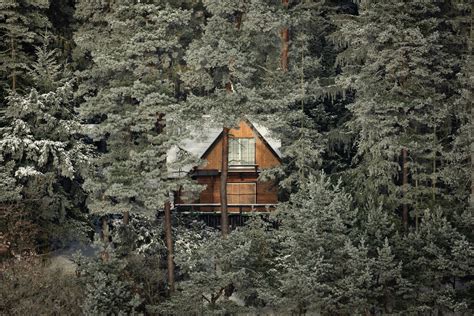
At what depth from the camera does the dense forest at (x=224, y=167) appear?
2919cm

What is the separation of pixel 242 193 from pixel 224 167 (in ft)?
27.4

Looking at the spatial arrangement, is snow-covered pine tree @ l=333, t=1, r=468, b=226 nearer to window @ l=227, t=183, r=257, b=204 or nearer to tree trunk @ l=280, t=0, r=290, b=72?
tree trunk @ l=280, t=0, r=290, b=72

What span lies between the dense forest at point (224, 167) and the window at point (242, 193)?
18.9ft

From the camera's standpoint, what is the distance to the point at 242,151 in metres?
41.5

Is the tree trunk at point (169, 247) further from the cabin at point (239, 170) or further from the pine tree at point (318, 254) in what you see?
the cabin at point (239, 170)

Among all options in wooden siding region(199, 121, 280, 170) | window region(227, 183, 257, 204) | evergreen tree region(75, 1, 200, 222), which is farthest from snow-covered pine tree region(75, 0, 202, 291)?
window region(227, 183, 257, 204)

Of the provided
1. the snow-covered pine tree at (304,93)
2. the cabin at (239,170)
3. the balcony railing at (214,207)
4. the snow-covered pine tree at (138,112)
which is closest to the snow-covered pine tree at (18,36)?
the snow-covered pine tree at (138,112)

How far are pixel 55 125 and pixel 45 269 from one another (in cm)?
642

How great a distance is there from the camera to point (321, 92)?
36.0 metres

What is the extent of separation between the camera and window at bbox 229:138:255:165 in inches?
1628

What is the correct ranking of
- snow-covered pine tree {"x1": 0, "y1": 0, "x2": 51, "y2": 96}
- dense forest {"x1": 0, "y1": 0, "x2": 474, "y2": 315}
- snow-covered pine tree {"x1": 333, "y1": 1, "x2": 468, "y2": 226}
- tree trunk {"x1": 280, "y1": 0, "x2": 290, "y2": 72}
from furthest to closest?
tree trunk {"x1": 280, "y1": 0, "x2": 290, "y2": 72} → snow-covered pine tree {"x1": 0, "y1": 0, "x2": 51, "y2": 96} → snow-covered pine tree {"x1": 333, "y1": 1, "x2": 468, "y2": 226} → dense forest {"x1": 0, "y1": 0, "x2": 474, "y2": 315}

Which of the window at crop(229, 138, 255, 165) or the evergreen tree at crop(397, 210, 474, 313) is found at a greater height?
the window at crop(229, 138, 255, 165)

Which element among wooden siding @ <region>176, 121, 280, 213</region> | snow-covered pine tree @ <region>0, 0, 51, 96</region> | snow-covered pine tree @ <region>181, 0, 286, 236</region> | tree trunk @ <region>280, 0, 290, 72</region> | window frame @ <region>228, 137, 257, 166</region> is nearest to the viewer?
snow-covered pine tree @ <region>181, 0, 286, 236</region>

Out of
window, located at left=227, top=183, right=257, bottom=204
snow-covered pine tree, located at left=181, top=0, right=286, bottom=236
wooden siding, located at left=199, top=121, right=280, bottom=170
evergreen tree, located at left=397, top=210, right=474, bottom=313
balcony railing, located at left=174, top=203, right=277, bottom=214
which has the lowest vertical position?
evergreen tree, located at left=397, top=210, right=474, bottom=313
